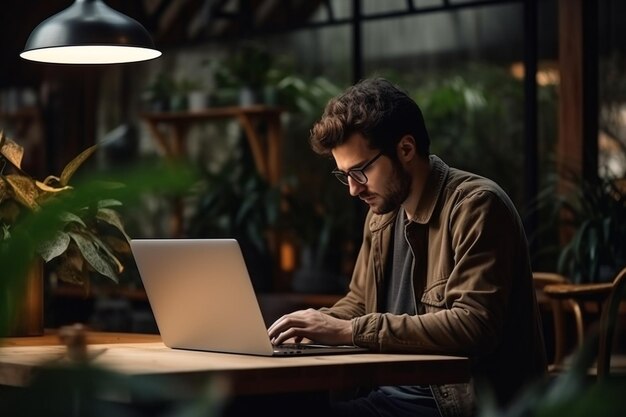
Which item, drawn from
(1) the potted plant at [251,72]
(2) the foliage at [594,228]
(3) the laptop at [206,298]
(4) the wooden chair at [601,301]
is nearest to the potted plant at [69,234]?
(3) the laptop at [206,298]

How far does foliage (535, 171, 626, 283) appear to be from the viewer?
4.98 meters

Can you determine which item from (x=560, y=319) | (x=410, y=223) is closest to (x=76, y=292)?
(x=560, y=319)

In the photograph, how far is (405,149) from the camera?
8.86 ft

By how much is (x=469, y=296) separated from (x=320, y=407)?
395mm

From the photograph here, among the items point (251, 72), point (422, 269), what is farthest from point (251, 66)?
point (422, 269)

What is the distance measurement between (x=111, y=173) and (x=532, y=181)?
17.6ft

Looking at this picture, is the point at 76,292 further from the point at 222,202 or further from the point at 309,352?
the point at 309,352

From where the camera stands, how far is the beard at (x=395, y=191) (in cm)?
268

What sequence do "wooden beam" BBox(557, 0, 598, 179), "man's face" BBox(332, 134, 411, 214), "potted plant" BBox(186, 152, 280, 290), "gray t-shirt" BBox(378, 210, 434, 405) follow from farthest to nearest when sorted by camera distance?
1. "potted plant" BBox(186, 152, 280, 290)
2. "wooden beam" BBox(557, 0, 598, 179)
3. "man's face" BBox(332, 134, 411, 214)
4. "gray t-shirt" BBox(378, 210, 434, 405)

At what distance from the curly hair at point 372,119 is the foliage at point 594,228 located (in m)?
2.44

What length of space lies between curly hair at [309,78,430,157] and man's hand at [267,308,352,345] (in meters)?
0.43

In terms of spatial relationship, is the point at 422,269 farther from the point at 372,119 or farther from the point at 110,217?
the point at 110,217

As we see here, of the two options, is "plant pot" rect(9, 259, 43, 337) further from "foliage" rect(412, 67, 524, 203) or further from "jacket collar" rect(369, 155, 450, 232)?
"foliage" rect(412, 67, 524, 203)

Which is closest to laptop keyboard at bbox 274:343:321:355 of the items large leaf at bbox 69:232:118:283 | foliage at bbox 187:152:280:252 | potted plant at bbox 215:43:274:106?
large leaf at bbox 69:232:118:283
